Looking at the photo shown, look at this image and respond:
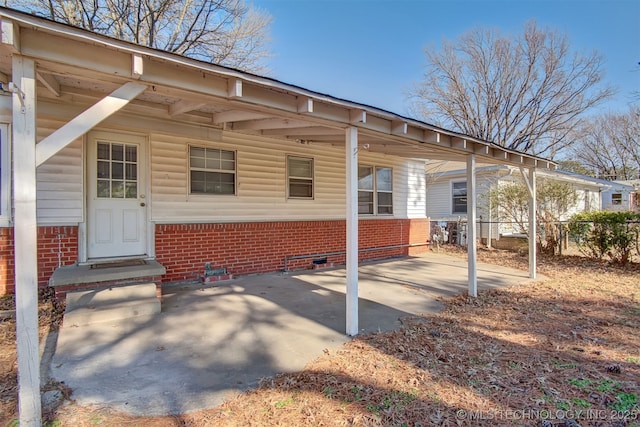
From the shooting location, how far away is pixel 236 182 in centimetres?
680

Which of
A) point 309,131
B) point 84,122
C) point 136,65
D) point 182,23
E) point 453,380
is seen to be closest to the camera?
point 84,122

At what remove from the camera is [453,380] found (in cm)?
298

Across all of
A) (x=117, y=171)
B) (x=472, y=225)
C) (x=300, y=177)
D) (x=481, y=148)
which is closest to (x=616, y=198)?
(x=481, y=148)

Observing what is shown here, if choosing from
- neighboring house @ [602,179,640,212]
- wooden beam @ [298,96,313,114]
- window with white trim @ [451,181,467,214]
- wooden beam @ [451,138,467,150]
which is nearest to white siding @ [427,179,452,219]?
window with white trim @ [451,181,467,214]

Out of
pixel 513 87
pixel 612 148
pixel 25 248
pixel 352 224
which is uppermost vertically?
pixel 513 87

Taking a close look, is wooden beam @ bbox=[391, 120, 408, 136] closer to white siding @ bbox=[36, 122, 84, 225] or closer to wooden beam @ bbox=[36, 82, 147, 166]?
wooden beam @ bbox=[36, 82, 147, 166]

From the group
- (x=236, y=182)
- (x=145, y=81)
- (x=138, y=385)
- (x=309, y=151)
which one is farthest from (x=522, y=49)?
(x=138, y=385)

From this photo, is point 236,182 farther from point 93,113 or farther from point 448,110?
point 448,110

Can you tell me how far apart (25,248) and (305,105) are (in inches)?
108

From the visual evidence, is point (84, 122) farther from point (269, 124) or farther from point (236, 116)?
point (269, 124)

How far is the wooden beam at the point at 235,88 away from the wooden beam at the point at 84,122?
0.75 meters

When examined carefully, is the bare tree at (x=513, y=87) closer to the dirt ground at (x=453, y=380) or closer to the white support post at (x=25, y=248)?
the dirt ground at (x=453, y=380)

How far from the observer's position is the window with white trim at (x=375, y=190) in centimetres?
929

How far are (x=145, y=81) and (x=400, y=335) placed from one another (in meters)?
3.73
